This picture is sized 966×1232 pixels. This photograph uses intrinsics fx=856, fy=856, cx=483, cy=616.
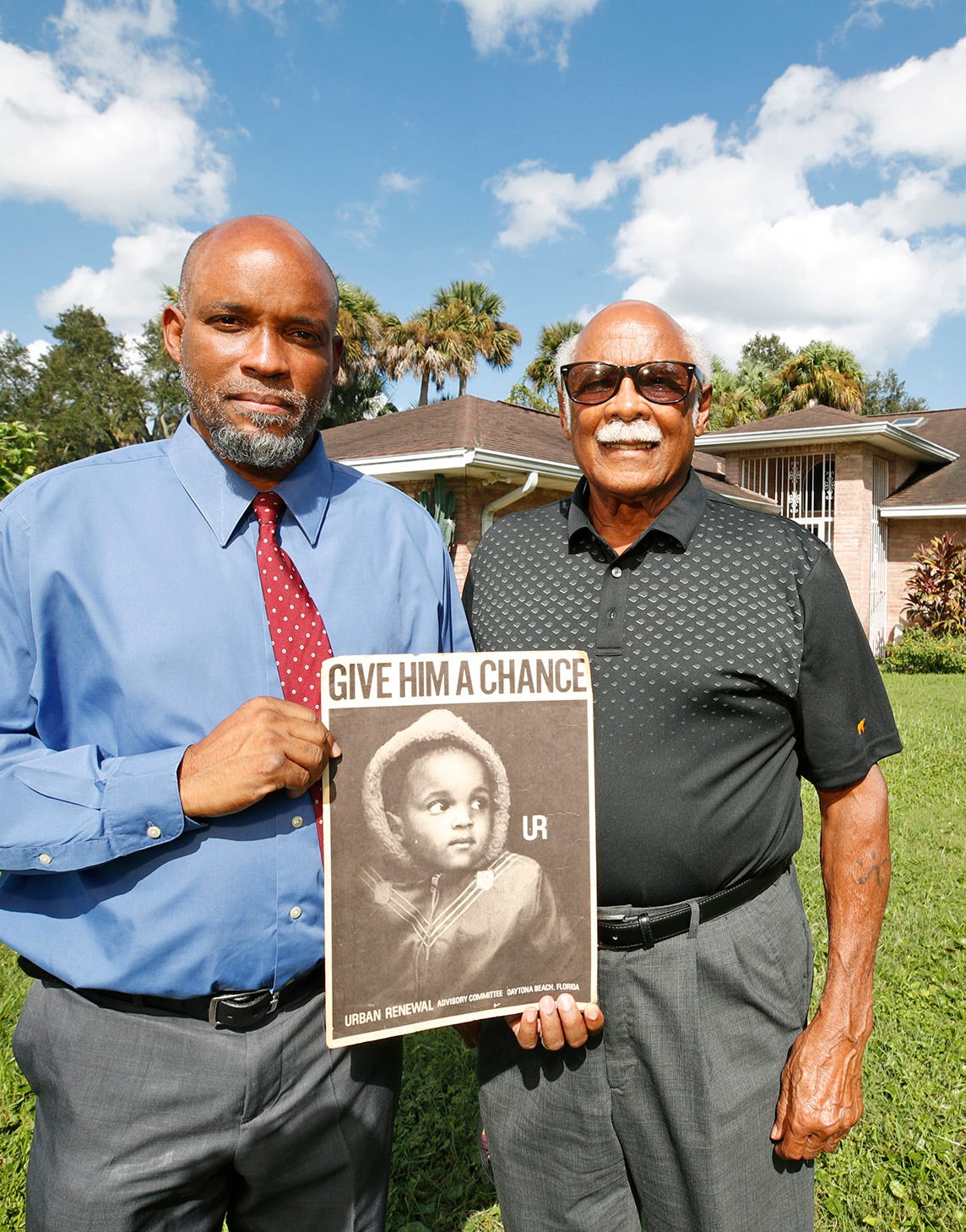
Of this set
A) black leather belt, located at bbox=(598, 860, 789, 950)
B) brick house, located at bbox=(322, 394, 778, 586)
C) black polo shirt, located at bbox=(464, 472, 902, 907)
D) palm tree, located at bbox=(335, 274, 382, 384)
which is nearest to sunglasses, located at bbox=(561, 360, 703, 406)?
black polo shirt, located at bbox=(464, 472, 902, 907)

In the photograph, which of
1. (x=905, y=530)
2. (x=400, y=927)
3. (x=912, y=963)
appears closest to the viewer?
(x=400, y=927)

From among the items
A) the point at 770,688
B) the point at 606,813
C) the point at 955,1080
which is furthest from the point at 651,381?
the point at 955,1080

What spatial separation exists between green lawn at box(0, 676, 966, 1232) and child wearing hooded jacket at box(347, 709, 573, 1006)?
6.56ft

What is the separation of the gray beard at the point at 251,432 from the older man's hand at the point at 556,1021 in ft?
4.18

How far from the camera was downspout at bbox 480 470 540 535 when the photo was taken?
10.6 metres

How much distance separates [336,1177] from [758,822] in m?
1.23

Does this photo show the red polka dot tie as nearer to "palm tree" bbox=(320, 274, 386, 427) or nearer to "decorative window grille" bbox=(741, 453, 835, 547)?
"decorative window grille" bbox=(741, 453, 835, 547)

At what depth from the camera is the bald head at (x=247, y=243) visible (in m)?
1.81

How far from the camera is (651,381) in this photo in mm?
2180

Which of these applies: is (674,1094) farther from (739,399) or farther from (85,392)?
(85,392)

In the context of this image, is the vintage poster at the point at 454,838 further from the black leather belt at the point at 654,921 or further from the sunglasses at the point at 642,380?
the sunglasses at the point at 642,380

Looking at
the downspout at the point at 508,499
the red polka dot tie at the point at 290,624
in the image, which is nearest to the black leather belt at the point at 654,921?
the red polka dot tie at the point at 290,624

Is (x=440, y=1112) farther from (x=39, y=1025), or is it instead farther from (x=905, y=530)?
(x=905, y=530)

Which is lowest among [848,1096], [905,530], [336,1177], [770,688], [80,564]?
[336,1177]
